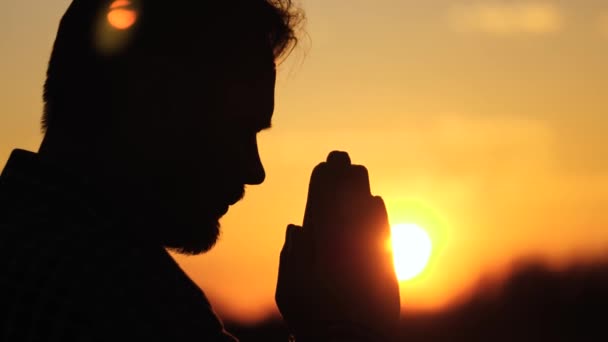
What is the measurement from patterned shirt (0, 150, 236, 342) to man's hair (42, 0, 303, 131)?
63 cm

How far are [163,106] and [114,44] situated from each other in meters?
0.23

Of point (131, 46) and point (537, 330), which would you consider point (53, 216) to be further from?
point (537, 330)

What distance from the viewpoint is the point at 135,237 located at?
367 centimetres

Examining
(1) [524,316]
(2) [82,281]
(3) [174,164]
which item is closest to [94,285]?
(2) [82,281]

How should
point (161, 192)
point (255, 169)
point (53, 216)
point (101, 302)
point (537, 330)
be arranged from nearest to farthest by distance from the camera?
point (101, 302)
point (53, 216)
point (161, 192)
point (255, 169)
point (537, 330)

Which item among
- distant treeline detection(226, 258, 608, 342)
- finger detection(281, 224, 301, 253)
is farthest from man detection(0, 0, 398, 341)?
distant treeline detection(226, 258, 608, 342)

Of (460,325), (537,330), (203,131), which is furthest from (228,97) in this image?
(537,330)

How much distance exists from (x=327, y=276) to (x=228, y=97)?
0.61 metres

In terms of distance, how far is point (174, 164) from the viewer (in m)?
4.32

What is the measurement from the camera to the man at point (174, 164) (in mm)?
3594

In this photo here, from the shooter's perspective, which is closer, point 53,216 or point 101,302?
point 101,302

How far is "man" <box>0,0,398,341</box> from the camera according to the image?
3.59m

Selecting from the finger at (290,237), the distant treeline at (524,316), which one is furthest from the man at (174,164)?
the distant treeline at (524,316)

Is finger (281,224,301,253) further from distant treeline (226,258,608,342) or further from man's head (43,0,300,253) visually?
distant treeline (226,258,608,342)
